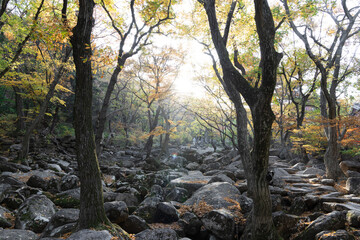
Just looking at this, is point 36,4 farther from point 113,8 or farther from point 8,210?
point 8,210

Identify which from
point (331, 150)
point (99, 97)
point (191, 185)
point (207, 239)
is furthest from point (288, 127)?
point (99, 97)

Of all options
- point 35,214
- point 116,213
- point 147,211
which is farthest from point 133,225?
point 35,214

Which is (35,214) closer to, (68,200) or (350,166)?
(68,200)

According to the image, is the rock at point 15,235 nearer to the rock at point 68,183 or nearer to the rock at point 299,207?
the rock at point 68,183

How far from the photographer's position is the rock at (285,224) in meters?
5.51

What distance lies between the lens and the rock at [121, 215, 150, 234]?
19.4 feet

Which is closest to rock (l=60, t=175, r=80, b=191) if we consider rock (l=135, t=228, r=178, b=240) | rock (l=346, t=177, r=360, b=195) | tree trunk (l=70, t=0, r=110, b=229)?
tree trunk (l=70, t=0, r=110, b=229)

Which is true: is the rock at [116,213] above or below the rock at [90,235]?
below

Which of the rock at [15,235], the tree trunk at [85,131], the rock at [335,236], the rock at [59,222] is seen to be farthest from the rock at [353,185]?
the rock at [15,235]

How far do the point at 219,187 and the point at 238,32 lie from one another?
6689mm

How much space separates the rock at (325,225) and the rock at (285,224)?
17.2 inches

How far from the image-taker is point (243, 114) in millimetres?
7973

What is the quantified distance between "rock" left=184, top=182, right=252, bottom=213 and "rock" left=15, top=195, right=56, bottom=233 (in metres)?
4.64

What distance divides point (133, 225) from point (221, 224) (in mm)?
2405
